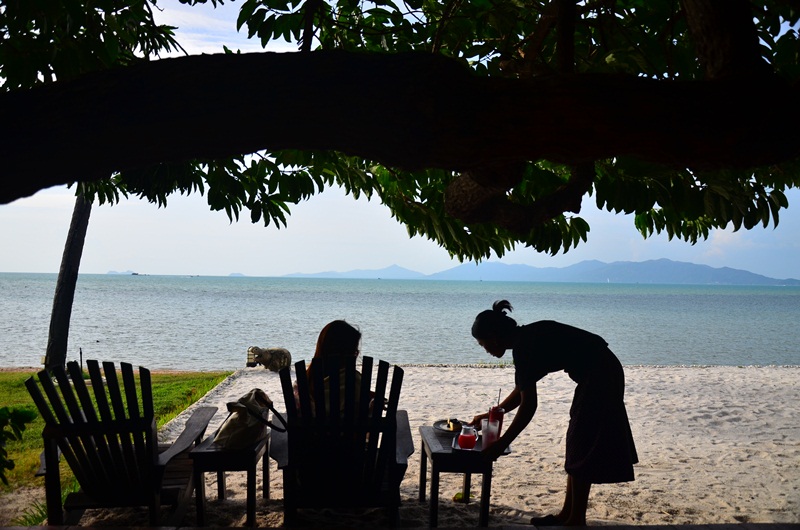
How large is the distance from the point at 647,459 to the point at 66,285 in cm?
1008

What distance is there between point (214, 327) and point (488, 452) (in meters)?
39.4

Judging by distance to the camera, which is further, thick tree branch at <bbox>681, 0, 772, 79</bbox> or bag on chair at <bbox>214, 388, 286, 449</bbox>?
bag on chair at <bbox>214, 388, 286, 449</bbox>

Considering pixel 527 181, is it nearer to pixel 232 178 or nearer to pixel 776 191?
pixel 776 191

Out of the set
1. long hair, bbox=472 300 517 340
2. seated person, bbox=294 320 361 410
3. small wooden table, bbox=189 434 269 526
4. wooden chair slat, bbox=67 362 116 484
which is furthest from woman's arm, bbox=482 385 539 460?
wooden chair slat, bbox=67 362 116 484

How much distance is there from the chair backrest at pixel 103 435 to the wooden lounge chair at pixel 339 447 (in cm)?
76

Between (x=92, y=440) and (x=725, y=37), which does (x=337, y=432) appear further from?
(x=725, y=37)

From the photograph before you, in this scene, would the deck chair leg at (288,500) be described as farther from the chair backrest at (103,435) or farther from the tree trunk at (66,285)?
the tree trunk at (66,285)

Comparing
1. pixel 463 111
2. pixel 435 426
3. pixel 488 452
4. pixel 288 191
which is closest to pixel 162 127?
pixel 463 111

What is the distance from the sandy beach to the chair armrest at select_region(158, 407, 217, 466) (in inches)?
28.7

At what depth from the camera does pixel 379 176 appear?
16.0ft

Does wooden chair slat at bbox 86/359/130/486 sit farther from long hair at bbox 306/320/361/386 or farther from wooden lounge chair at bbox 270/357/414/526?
long hair at bbox 306/320/361/386

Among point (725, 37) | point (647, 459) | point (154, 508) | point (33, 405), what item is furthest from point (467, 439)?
point (33, 405)

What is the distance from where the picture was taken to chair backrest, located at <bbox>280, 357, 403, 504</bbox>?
3758mm

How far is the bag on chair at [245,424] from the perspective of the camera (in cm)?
409
